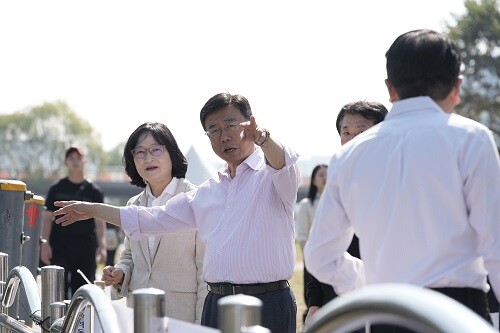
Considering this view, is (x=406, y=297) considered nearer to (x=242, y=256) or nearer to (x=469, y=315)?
(x=469, y=315)

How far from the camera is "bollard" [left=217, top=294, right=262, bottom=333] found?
2.74 metres

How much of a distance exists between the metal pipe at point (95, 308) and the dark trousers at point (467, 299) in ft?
2.97

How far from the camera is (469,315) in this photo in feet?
7.24

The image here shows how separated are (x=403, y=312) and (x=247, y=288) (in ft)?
8.49

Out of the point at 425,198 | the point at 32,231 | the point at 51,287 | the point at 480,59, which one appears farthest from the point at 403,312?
the point at 480,59

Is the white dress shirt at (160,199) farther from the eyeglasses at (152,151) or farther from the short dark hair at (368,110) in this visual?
the short dark hair at (368,110)

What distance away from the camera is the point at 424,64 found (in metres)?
3.38

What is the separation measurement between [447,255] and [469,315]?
1.02 m

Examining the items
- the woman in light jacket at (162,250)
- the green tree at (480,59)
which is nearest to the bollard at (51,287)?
the woman in light jacket at (162,250)

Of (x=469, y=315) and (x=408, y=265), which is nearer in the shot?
(x=469, y=315)

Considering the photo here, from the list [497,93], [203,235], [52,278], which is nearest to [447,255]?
[203,235]

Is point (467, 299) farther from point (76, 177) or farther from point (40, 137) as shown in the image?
point (40, 137)

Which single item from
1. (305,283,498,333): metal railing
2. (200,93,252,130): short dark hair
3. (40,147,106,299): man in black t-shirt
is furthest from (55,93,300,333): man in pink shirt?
(40,147,106,299): man in black t-shirt

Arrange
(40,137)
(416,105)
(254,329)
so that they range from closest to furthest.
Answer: (254,329)
(416,105)
(40,137)
